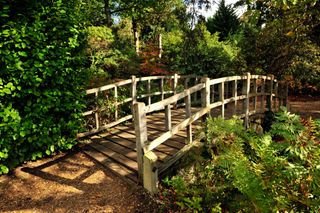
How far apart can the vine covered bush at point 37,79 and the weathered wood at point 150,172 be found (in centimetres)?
203

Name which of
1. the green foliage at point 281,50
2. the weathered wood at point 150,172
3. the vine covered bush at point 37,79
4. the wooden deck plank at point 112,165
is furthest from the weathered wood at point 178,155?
the green foliage at point 281,50

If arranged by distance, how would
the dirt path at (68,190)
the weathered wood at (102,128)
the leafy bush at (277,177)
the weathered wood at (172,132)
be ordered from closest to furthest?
the leafy bush at (277,177) < the dirt path at (68,190) < the weathered wood at (172,132) < the weathered wood at (102,128)

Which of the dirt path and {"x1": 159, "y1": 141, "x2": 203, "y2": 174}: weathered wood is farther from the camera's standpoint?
{"x1": 159, "y1": 141, "x2": 203, "y2": 174}: weathered wood

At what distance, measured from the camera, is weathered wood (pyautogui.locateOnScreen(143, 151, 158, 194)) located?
3.81 metres

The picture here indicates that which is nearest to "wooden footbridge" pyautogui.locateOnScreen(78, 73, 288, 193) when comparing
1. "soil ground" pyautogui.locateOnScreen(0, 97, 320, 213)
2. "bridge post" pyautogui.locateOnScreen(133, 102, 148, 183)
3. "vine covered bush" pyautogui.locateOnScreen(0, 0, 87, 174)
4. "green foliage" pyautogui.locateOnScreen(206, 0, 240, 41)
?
"bridge post" pyautogui.locateOnScreen(133, 102, 148, 183)

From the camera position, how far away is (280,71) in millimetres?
10938

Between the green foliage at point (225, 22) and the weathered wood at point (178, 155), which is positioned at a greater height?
the green foliage at point (225, 22)

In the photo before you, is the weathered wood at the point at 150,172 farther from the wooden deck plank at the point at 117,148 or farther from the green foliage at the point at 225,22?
the green foliage at the point at 225,22

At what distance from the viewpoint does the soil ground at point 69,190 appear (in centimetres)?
377

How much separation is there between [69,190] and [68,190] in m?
0.02

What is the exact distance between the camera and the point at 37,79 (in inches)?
171

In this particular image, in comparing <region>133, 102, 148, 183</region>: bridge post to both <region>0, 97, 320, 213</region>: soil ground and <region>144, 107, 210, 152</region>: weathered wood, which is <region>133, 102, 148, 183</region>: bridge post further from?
<region>0, 97, 320, 213</region>: soil ground

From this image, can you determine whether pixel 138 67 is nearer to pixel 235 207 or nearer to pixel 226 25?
pixel 235 207

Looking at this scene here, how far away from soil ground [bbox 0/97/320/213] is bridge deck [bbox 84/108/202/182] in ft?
0.55
